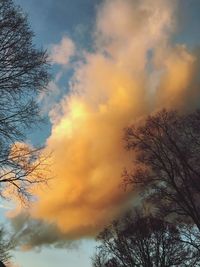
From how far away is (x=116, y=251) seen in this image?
3581 centimetres

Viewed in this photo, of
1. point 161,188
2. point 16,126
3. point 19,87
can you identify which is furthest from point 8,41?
point 161,188

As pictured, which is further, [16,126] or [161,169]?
[161,169]

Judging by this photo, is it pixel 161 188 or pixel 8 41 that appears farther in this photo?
pixel 161 188

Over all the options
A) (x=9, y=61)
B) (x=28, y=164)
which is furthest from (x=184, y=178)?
(x=9, y=61)

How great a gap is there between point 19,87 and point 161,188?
8.59 metres

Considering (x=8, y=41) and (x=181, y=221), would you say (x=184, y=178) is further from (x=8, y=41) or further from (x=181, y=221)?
(x=8, y=41)

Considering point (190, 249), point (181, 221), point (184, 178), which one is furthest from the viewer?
point (190, 249)

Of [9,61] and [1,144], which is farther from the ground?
[9,61]

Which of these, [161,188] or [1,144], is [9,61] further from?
[161,188]

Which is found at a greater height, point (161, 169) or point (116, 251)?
point (116, 251)

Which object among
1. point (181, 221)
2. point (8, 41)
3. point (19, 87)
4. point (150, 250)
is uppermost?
point (150, 250)

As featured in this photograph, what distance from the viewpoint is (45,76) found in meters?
10.3

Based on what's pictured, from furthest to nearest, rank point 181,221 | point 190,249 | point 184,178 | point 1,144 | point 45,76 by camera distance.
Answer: point 190,249, point 181,221, point 184,178, point 45,76, point 1,144

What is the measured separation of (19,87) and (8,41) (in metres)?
→ 1.23
